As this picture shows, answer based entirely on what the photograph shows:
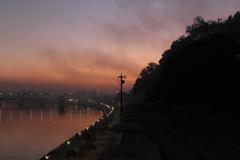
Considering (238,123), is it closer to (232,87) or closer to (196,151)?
(232,87)

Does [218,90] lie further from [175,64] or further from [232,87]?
[175,64]

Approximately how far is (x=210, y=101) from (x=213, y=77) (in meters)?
3.50

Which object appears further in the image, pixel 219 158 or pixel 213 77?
pixel 213 77

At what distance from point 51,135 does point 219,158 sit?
76834mm

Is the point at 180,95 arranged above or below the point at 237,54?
below

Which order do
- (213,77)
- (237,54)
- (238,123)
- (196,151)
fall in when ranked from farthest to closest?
(238,123)
(237,54)
(213,77)
(196,151)

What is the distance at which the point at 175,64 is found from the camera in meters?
64.2

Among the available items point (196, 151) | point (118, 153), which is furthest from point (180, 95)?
point (118, 153)

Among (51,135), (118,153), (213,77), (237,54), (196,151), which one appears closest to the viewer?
(118,153)

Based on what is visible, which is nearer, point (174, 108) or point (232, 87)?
point (232, 87)

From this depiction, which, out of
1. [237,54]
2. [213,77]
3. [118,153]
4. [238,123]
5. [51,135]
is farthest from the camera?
[51,135]

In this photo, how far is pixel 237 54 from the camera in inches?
2447

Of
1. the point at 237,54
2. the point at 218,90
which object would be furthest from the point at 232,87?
the point at 237,54

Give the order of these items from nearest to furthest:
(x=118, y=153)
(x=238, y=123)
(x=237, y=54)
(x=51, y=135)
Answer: (x=118, y=153), (x=237, y=54), (x=238, y=123), (x=51, y=135)
